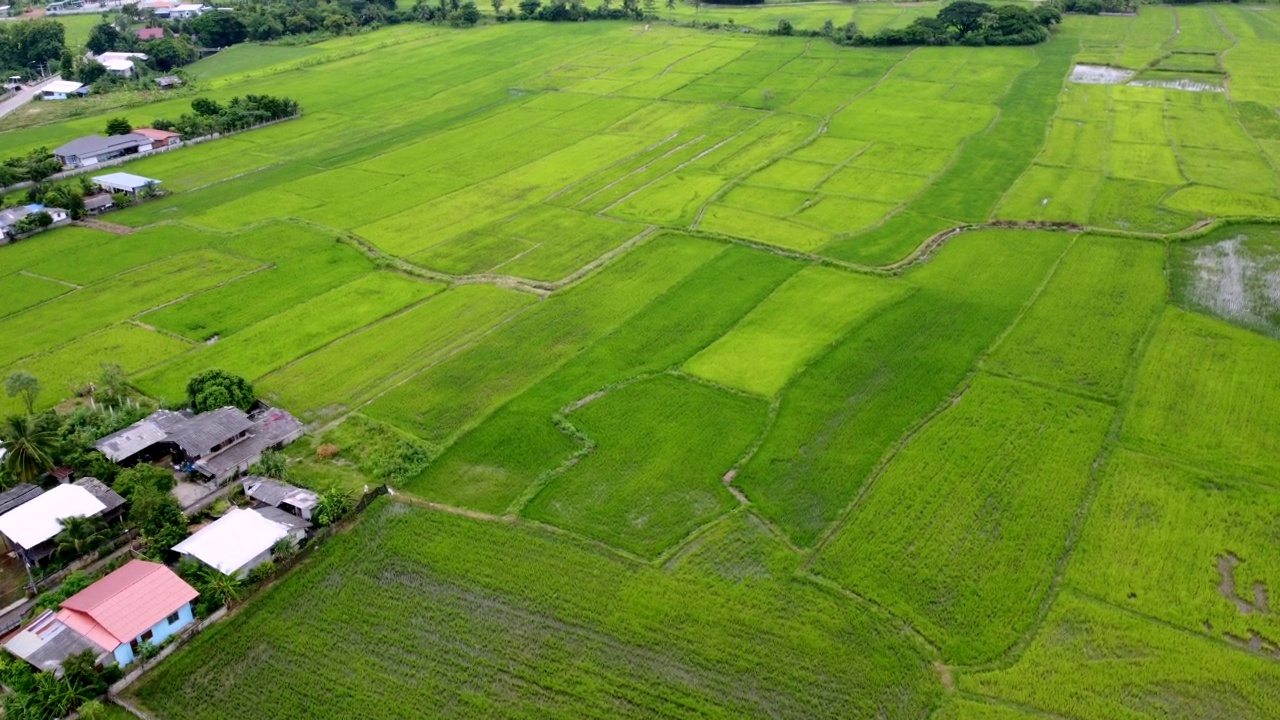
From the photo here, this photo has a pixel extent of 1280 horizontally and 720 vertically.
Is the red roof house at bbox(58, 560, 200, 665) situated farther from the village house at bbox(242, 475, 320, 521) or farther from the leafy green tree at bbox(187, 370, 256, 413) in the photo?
the leafy green tree at bbox(187, 370, 256, 413)

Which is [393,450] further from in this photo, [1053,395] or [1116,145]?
[1116,145]

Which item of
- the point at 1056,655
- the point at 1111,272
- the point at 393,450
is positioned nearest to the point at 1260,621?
the point at 1056,655

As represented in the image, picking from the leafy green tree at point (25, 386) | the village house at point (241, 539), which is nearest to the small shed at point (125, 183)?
the leafy green tree at point (25, 386)

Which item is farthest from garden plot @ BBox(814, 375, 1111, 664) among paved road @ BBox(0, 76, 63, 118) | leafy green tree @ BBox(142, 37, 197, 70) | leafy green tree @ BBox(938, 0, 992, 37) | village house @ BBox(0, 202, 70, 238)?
leafy green tree @ BBox(142, 37, 197, 70)

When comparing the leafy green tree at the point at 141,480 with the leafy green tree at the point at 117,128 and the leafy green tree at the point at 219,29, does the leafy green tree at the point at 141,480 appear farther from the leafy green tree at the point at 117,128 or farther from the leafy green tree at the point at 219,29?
the leafy green tree at the point at 219,29

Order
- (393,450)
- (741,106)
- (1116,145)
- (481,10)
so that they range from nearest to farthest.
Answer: (393,450), (1116,145), (741,106), (481,10)

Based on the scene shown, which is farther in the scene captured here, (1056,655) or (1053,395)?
(1053,395)

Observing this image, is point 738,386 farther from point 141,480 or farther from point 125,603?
point 125,603

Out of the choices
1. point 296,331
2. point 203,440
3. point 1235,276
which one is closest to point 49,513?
point 203,440
